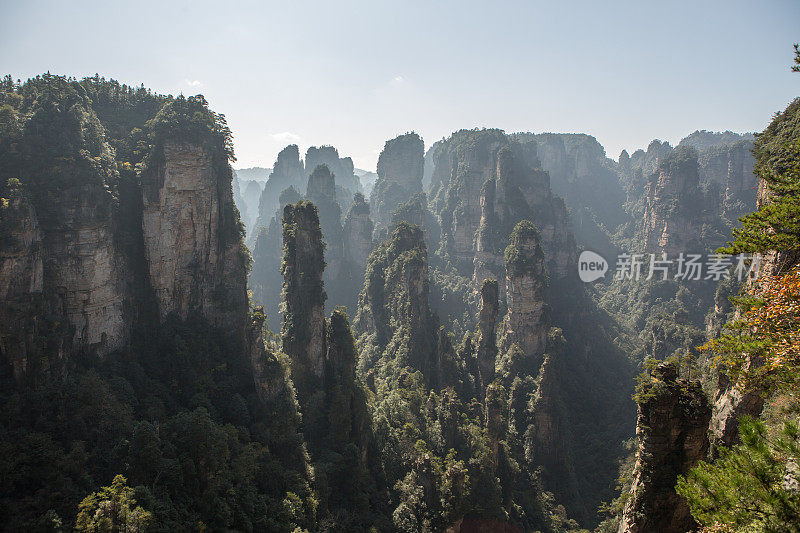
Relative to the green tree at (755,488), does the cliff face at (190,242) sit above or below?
above

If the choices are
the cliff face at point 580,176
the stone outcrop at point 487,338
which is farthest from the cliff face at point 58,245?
the cliff face at point 580,176

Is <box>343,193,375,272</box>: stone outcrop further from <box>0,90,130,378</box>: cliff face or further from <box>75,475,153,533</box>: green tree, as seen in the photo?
<box>75,475,153,533</box>: green tree

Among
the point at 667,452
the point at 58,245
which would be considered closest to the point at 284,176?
the point at 58,245

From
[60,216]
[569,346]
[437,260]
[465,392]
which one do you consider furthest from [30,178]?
[437,260]

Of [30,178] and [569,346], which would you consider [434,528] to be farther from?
[569,346]

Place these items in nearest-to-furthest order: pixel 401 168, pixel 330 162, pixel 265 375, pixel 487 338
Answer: pixel 265 375, pixel 487 338, pixel 401 168, pixel 330 162

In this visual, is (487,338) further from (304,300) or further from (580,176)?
(580,176)

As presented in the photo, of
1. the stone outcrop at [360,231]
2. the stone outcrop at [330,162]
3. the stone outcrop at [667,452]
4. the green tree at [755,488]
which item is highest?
the stone outcrop at [330,162]
